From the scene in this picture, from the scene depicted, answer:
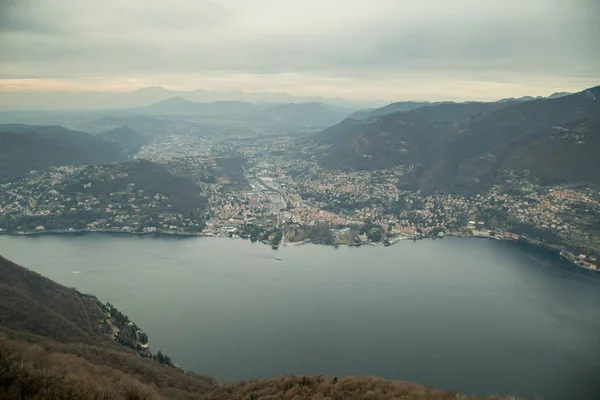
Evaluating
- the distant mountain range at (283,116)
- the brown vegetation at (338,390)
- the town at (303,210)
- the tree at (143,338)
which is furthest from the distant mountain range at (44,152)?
the distant mountain range at (283,116)

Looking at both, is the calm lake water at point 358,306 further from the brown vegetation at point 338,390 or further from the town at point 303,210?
the brown vegetation at point 338,390

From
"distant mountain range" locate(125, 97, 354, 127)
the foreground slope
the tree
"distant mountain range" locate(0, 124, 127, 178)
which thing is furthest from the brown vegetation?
"distant mountain range" locate(125, 97, 354, 127)

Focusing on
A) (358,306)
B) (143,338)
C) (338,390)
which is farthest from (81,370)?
(358,306)

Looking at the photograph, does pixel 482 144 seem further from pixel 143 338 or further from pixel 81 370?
pixel 81 370

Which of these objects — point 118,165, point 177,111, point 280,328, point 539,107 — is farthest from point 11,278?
point 177,111

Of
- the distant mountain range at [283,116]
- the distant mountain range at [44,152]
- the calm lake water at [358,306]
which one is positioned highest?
the distant mountain range at [283,116]

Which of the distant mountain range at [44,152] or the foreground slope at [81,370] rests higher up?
the distant mountain range at [44,152]
